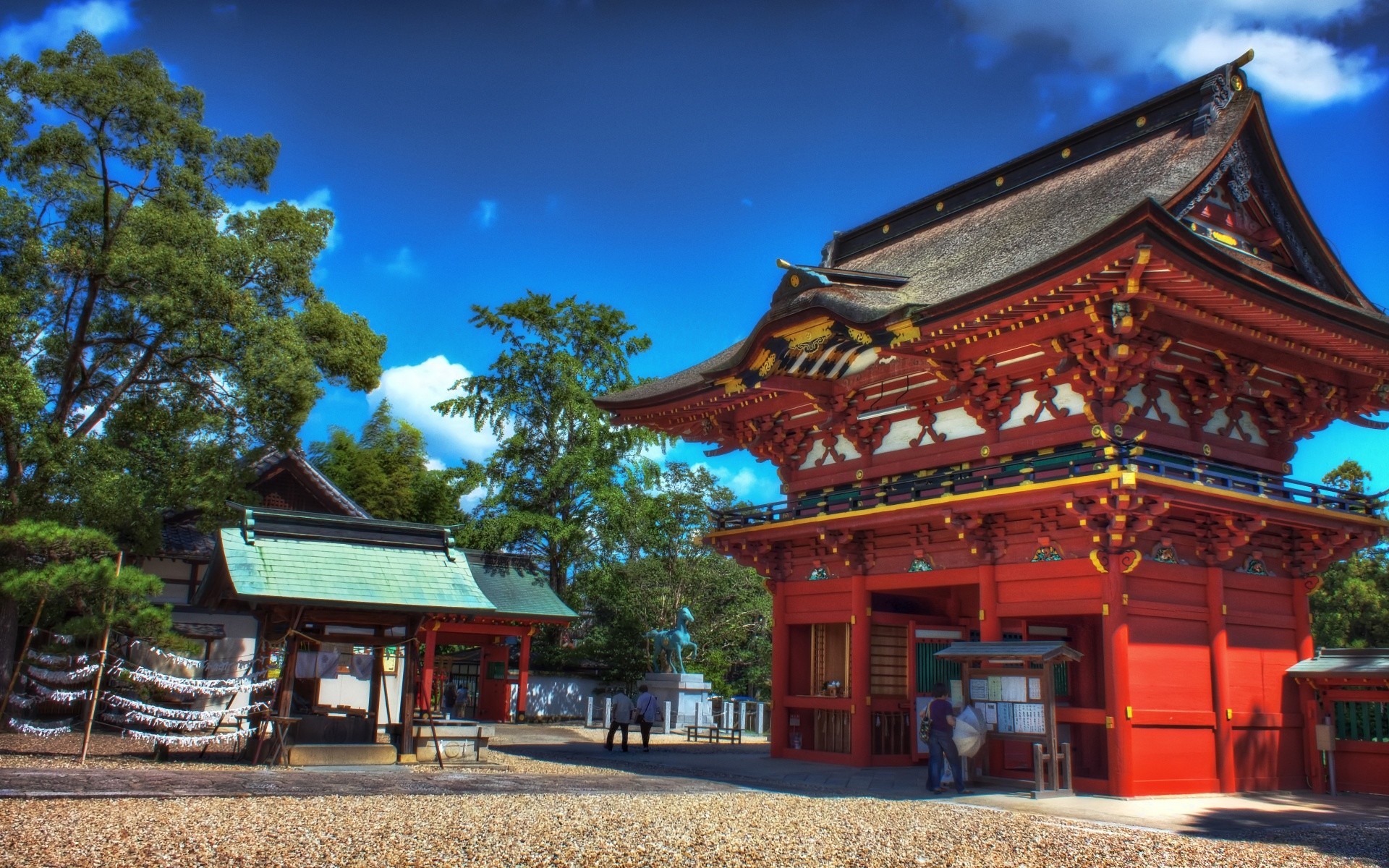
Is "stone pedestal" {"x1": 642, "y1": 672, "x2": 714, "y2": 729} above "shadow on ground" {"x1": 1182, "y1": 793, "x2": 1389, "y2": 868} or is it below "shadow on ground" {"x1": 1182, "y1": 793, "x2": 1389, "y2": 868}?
above

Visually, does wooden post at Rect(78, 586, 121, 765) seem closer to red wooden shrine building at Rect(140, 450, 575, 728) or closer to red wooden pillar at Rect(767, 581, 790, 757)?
red wooden shrine building at Rect(140, 450, 575, 728)

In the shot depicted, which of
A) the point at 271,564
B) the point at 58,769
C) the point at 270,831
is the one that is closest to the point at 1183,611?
the point at 270,831

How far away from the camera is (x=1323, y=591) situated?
96.7 ft

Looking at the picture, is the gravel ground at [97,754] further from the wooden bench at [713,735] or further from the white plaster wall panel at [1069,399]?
the white plaster wall panel at [1069,399]

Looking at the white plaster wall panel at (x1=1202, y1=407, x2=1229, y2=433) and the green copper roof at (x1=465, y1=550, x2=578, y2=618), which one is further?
the green copper roof at (x1=465, y1=550, x2=578, y2=618)

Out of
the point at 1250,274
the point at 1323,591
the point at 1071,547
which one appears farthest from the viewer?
the point at 1323,591

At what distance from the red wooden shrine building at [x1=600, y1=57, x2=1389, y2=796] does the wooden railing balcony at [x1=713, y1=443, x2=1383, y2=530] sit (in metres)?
0.06

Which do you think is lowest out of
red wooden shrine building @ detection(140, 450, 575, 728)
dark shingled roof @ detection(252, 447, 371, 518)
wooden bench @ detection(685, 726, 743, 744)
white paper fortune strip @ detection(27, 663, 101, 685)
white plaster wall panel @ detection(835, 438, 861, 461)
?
wooden bench @ detection(685, 726, 743, 744)

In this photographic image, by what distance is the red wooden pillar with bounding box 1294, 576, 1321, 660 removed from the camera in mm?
15656

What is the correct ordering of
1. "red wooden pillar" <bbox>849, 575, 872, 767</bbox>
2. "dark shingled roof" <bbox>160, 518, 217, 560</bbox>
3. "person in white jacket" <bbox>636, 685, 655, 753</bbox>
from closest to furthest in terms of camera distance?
"red wooden pillar" <bbox>849, 575, 872, 767</bbox>
"person in white jacket" <bbox>636, 685, 655, 753</bbox>
"dark shingled roof" <bbox>160, 518, 217, 560</bbox>

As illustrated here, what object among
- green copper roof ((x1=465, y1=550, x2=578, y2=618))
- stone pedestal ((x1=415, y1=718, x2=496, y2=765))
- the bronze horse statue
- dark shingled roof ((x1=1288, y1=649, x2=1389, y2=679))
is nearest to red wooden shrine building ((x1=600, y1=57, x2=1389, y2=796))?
dark shingled roof ((x1=1288, y1=649, x2=1389, y2=679))

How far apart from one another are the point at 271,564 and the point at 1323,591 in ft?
93.6

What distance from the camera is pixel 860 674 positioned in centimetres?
1686

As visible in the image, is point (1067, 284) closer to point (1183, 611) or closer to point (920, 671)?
point (1183, 611)
